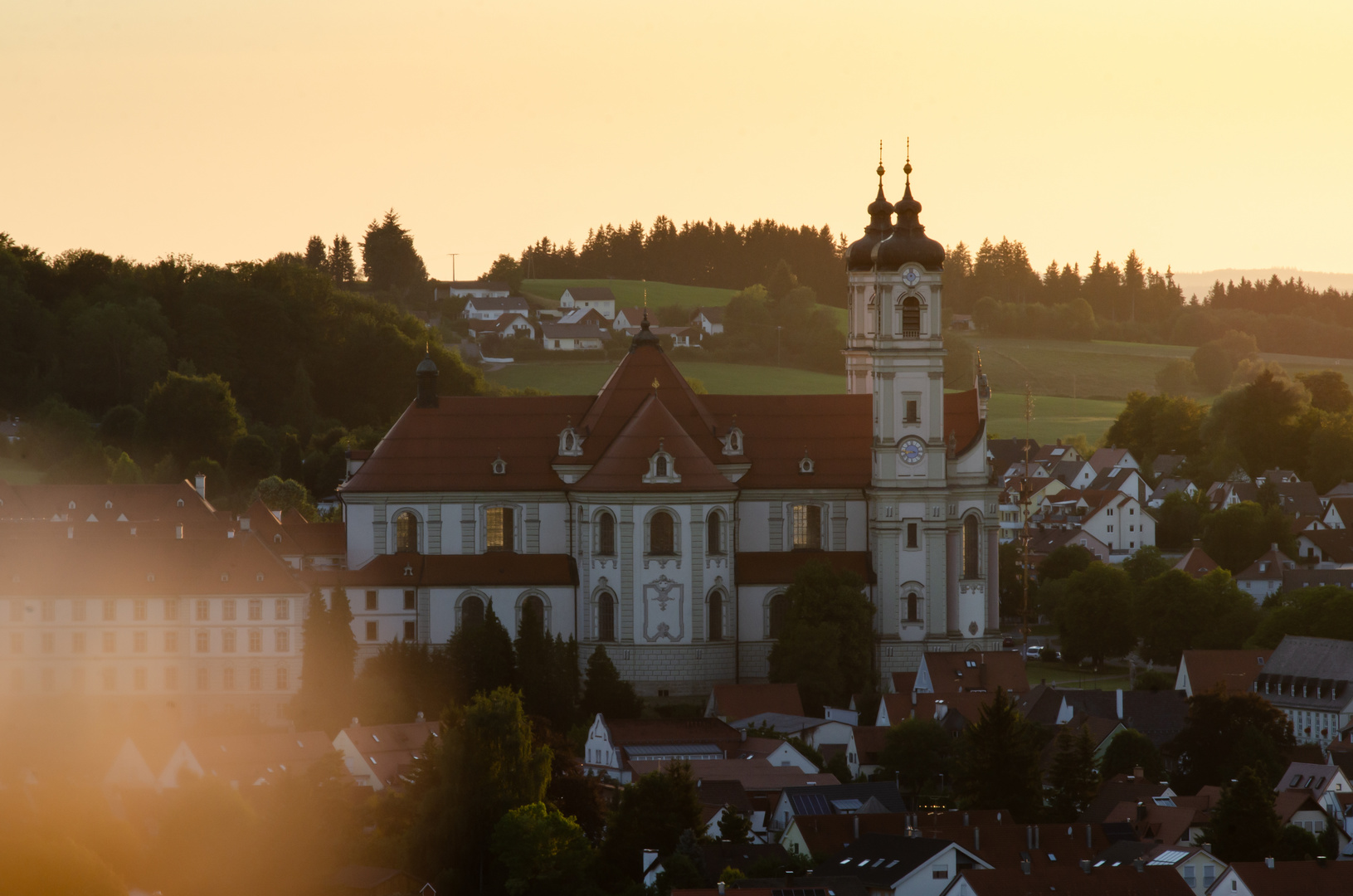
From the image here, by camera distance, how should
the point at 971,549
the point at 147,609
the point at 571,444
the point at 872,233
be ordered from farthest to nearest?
the point at 872,233 < the point at 971,549 < the point at 571,444 < the point at 147,609

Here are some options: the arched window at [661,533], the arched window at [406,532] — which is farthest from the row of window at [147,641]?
the arched window at [661,533]

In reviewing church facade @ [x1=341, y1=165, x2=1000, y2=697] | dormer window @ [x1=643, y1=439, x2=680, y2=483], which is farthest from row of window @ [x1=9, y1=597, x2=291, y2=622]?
dormer window @ [x1=643, y1=439, x2=680, y2=483]

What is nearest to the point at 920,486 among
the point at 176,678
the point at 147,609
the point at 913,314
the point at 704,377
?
the point at 913,314

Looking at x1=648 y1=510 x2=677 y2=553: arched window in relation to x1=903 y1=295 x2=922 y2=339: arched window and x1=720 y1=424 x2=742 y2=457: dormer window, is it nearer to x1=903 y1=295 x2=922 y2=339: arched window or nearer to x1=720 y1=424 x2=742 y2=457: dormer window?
x1=720 y1=424 x2=742 y2=457: dormer window

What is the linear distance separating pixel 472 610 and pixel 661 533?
6743mm

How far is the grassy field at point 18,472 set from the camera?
121 meters

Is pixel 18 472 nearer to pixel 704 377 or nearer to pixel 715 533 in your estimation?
pixel 715 533

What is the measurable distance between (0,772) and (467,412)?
83.0ft

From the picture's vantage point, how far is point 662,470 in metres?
85.1

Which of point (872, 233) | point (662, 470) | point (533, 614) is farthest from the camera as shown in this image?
point (872, 233)

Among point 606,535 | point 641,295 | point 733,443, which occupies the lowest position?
point 606,535

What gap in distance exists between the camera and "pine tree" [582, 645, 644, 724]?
81875mm

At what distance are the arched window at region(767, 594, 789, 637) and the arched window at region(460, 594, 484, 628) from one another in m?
9.40

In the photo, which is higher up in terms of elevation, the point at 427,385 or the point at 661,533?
the point at 427,385
